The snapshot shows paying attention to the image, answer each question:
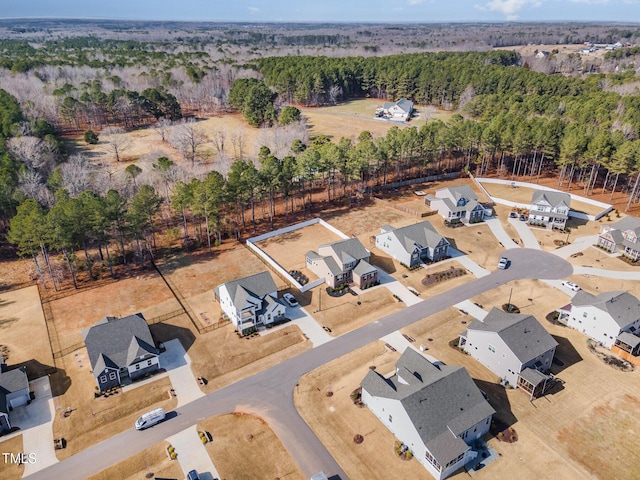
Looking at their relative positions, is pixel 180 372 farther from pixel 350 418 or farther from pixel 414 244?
pixel 414 244

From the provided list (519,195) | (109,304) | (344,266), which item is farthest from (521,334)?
(519,195)

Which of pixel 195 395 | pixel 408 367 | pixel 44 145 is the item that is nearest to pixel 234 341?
pixel 195 395

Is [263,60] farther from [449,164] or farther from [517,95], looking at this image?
[449,164]

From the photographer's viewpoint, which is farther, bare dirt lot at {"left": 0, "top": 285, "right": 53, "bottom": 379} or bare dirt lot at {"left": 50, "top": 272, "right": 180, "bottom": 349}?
bare dirt lot at {"left": 50, "top": 272, "right": 180, "bottom": 349}

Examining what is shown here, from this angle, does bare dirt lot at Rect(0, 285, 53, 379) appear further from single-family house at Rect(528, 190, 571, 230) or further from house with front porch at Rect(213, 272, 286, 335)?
single-family house at Rect(528, 190, 571, 230)

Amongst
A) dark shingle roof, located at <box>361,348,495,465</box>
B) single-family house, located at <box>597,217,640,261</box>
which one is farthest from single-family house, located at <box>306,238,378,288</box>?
single-family house, located at <box>597,217,640,261</box>

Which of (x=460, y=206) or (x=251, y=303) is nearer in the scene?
(x=251, y=303)

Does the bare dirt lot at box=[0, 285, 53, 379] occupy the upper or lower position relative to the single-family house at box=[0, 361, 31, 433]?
lower
